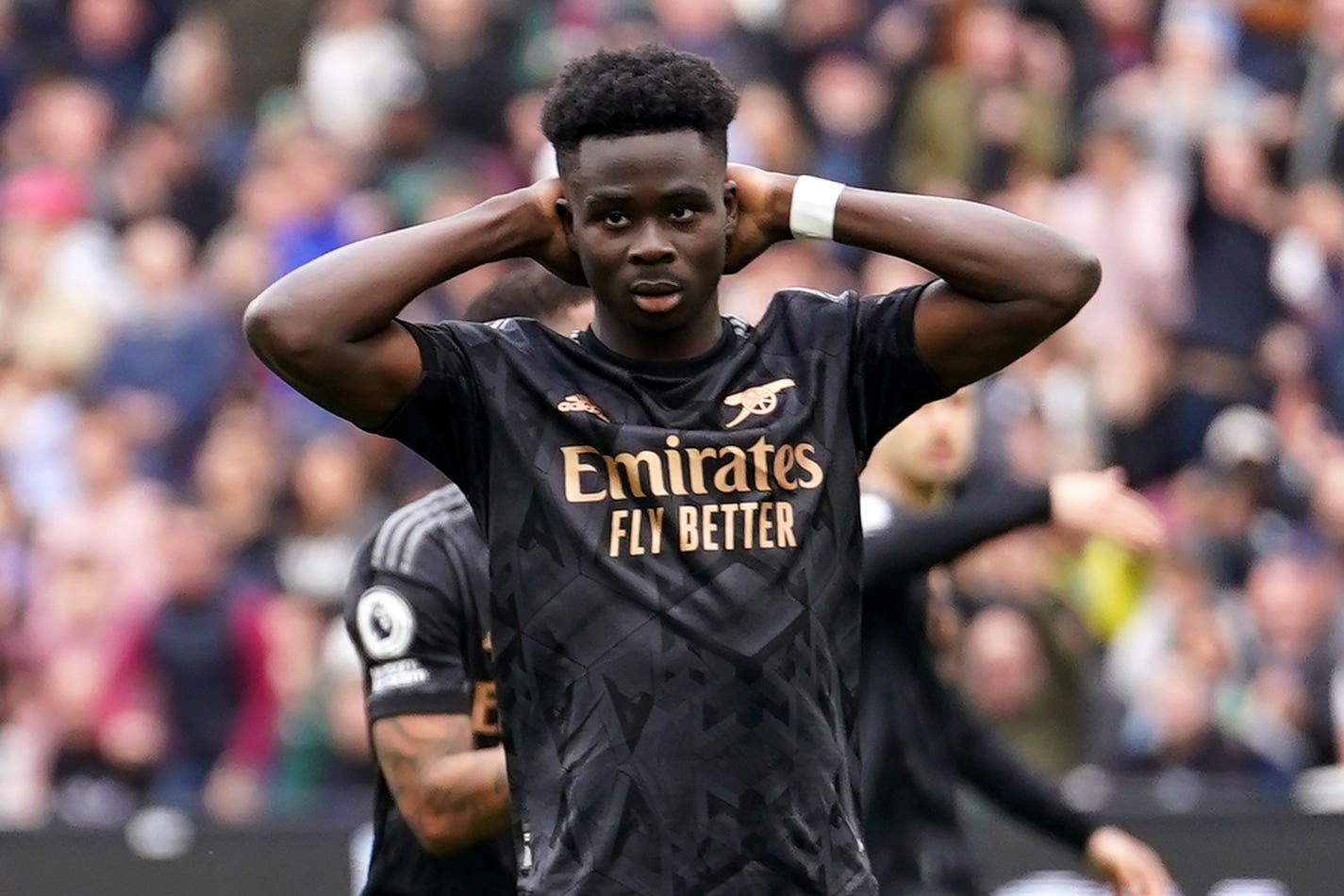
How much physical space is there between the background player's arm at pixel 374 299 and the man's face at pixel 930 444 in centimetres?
208

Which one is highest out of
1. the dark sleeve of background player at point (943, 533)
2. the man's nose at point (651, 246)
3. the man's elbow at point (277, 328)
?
the man's nose at point (651, 246)

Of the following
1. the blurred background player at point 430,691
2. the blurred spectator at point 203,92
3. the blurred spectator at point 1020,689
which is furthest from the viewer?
the blurred spectator at point 203,92

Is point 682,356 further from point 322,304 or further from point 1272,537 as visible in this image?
point 1272,537

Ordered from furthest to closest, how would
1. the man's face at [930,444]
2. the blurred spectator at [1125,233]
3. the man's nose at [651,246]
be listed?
the blurred spectator at [1125,233] → the man's face at [930,444] → the man's nose at [651,246]

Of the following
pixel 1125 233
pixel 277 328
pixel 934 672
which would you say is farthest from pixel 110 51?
pixel 277 328

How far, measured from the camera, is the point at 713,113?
3.97 meters

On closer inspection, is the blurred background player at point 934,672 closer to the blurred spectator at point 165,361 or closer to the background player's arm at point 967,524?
the background player's arm at point 967,524

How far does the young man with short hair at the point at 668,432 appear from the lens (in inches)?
154

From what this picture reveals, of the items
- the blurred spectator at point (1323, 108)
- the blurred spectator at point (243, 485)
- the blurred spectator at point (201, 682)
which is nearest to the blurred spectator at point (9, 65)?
the blurred spectator at point (243, 485)

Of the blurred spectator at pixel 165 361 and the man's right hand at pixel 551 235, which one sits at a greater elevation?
the blurred spectator at pixel 165 361

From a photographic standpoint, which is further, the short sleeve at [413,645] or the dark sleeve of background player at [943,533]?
the dark sleeve of background player at [943,533]

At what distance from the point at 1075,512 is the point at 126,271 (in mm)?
7986

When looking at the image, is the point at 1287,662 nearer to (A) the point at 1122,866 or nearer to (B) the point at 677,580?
(A) the point at 1122,866

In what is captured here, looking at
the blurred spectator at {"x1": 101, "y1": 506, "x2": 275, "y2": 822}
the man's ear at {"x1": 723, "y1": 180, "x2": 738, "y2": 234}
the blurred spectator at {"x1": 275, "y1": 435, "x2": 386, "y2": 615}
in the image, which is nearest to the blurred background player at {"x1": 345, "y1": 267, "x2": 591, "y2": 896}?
the man's ear at {"x1": 723, "y1": 180, "x2": 738, "y2": 234}
